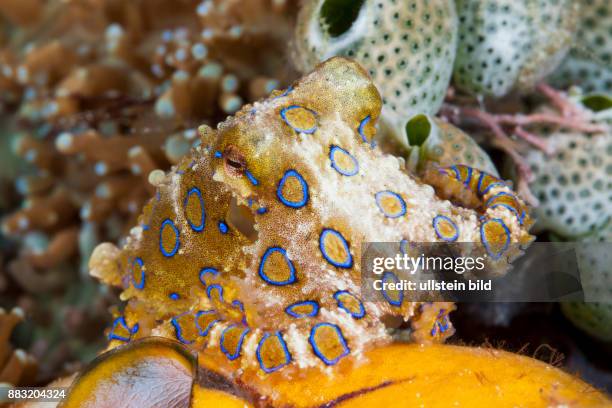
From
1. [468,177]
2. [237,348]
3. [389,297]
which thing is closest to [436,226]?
[389,297]

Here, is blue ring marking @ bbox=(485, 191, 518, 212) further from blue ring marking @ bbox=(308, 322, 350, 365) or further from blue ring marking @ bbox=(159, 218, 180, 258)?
blue ring marking @ bbox=(159, 218, 180, 258)

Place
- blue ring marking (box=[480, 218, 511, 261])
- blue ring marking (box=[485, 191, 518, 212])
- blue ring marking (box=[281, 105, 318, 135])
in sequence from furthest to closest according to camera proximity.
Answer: blue ring marking (box=[485, 191, 518, 212]), blue ring marking (box=[480, 218, 511, 261]), blue ring marking (box=[281, 105, 318, 135])

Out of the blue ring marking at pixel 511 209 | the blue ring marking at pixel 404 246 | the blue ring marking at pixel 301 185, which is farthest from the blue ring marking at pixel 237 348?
the blue ring marking at pixel 511 209

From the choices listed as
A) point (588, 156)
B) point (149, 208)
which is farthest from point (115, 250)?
point (588, 156)

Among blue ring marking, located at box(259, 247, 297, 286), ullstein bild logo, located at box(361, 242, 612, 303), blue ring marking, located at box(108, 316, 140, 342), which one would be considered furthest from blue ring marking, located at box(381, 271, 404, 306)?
blue ring marking, located at box(108, 316, 140, 342)

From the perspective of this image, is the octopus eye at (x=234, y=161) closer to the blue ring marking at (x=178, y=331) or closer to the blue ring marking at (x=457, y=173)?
the blue ring marking at (x=178, y=331)

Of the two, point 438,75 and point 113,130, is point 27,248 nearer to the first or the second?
point 113,130
